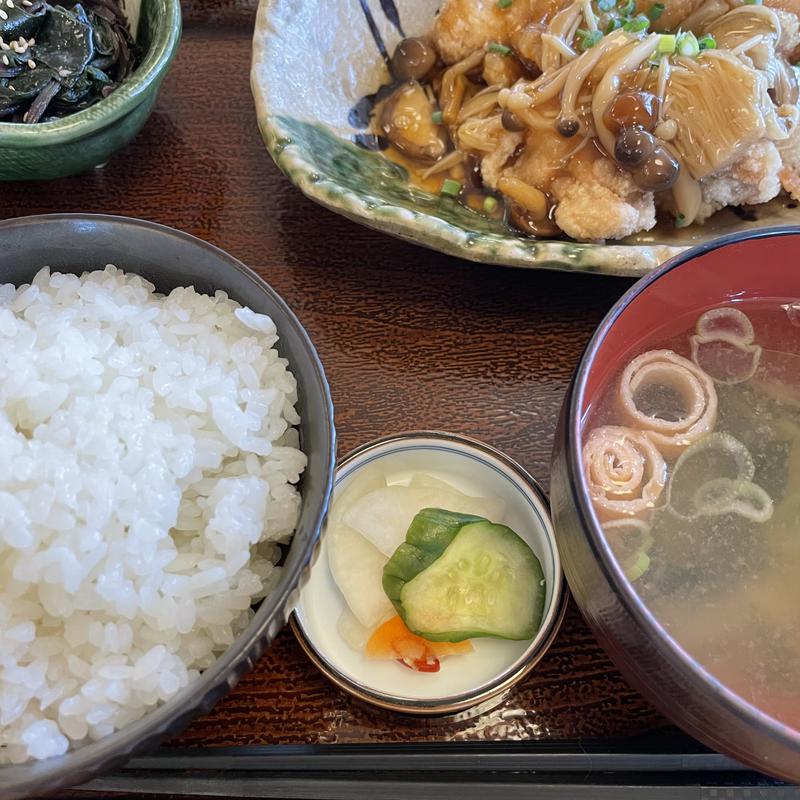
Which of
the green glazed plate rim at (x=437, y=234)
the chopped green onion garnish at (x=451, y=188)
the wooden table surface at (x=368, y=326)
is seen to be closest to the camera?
the wooden table surface at (x=368, y=326)

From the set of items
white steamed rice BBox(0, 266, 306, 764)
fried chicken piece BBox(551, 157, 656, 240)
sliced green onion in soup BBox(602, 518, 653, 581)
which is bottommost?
sliced green onion in soup BBox(602, 518, 653, 581)

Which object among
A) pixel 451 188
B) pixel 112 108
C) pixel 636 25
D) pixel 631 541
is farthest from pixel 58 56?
pixel 631 541

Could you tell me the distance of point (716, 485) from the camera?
141 centimetres

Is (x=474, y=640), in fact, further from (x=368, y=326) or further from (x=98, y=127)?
(x=98, y=127)

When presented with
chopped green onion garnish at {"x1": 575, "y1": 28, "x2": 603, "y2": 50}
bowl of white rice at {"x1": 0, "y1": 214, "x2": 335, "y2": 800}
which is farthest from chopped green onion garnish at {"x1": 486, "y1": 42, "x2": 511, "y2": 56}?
bowl of white rice at {"x1": 0, "y1": 214, "x2": 335, "y2": 800}

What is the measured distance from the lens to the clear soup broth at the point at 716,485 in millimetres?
1241

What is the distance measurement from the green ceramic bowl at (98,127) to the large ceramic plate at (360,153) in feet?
0.81

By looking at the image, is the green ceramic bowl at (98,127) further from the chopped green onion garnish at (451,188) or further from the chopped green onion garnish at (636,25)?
the chopped green onion garnish at (636,25)

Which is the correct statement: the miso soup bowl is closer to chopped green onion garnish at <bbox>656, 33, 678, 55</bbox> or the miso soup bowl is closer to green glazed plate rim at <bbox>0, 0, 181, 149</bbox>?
chopped green onion garnish at <bbox>656, 33, 678, 55</bbox>

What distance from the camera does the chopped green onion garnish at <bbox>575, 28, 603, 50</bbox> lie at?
1993mm

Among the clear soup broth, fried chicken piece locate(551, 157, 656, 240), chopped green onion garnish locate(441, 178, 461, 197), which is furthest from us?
chopped green onion garnish locate(441, 178, 461, 197)

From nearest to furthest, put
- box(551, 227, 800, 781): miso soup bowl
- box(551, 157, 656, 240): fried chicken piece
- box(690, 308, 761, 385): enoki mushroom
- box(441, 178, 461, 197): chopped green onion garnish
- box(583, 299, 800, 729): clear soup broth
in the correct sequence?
box(551, 227, 800, 781): miso soup bowl
box(583, 299, 800, 729): clear soup broth
box(690, 308, 761, 385): enoki mushroom
box(551, 157, 656, 240): fried chicken piece
box(441, 178, 461, 197): chopped green onion garnish

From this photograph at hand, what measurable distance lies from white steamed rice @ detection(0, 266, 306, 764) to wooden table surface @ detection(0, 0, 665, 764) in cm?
31

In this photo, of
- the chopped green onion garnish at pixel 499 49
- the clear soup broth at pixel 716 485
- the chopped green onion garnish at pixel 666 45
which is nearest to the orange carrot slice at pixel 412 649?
the clear soup broth at pixel 716 485
